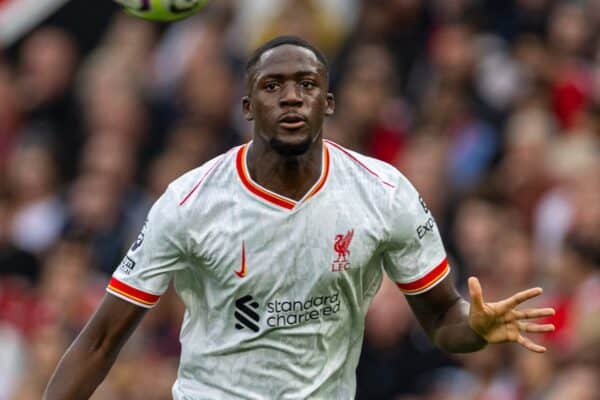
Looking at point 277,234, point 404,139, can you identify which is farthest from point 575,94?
point 277,234

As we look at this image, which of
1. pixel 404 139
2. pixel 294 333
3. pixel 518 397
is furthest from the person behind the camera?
pixel 404 139

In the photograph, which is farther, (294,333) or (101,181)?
(101,181)

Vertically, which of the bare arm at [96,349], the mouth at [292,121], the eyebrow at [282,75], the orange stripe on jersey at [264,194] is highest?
the eyebrow at [282,75]

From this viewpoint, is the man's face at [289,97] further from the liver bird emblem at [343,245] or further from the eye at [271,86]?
the liver bird emblem at [343,245]

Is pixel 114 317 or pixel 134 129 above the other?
pixel 114 317

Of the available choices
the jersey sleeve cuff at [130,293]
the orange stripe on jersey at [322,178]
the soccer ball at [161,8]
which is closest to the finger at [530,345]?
the orange stripe on jersey at [322,178]

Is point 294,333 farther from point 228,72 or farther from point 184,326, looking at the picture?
point 228,72

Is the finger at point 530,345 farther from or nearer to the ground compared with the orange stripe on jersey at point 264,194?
nearer to the ground

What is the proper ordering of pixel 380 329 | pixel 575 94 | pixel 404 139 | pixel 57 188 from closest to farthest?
pixel 380 329 < pixel 575 94 < pixel 404 139 < pixel 57 188

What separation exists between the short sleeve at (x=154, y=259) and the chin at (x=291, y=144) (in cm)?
45

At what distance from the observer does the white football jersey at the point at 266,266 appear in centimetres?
707

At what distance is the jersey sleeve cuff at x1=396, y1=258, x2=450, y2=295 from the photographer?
729 centimetres

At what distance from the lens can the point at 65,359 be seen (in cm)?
721

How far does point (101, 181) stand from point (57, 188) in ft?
2.99
